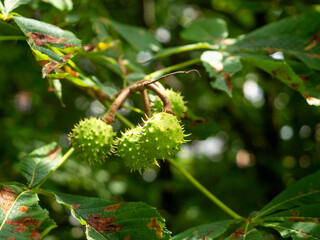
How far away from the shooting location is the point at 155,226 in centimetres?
130

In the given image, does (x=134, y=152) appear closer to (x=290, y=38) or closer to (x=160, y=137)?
(x=160, y=137)

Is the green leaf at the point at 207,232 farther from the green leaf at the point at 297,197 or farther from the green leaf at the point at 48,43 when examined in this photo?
the green leaf at the point at 48,43

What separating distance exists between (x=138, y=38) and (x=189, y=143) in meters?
1.73

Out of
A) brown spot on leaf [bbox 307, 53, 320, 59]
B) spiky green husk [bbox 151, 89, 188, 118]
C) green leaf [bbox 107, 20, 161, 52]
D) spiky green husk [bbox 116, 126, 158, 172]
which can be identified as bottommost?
spiky green husk [bbox 116, 126, 158, 172]

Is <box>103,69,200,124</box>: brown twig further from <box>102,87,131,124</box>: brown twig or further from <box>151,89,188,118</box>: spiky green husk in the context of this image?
<box>151,89,188,118</box>: spiky green husk

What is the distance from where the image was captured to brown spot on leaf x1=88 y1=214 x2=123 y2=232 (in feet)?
4.23

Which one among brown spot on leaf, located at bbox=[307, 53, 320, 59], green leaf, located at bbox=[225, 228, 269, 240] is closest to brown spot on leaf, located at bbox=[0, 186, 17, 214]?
green leaf, located at bbox=[225, 228, 269, 240]

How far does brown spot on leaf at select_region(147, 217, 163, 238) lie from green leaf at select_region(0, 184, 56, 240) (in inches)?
13.5

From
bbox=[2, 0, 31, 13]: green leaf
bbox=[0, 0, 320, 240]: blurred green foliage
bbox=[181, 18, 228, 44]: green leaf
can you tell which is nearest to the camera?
bbox=[2, 0, 31, 13]: green leaf

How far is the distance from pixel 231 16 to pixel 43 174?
8.87 ft

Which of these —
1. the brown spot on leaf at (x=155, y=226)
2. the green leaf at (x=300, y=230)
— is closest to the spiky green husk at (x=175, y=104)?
the brown spot on leaf at (x=155, y=226)

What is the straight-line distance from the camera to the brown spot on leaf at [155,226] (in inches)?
50.4

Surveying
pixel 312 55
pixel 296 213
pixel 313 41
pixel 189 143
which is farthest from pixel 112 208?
pixel 189 143

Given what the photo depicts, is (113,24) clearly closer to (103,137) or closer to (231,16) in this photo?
(103,137)
